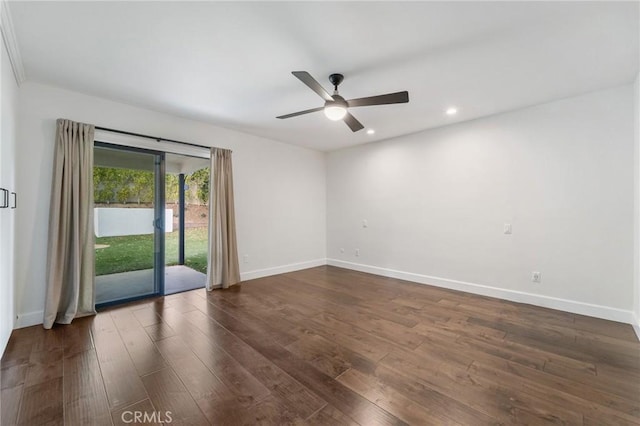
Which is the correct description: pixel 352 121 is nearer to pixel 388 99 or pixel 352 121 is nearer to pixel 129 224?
pixel 388 99

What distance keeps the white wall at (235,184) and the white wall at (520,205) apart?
4.69 ft

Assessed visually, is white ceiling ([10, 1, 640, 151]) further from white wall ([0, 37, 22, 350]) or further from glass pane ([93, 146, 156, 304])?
glass pane ([93, 146, 156, 304])

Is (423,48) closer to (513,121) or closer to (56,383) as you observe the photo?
(513,121)

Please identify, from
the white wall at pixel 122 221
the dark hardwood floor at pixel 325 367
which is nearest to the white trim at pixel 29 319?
the dark hardwood floor at pixel 325 367

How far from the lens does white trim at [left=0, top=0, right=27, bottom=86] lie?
1812 millimetres

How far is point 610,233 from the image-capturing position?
295 centimetres

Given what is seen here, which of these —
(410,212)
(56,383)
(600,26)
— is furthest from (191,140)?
(600,26)

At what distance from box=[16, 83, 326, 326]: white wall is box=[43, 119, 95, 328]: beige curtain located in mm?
158

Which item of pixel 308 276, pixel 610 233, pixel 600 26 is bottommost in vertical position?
pixel 308 276

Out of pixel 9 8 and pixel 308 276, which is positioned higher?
pixel 9 8

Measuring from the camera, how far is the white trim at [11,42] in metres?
1.81

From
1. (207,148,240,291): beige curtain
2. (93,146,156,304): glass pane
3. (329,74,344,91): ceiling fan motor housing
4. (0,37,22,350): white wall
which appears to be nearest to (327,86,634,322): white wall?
(329,74,344,91): ceiling fan motor housing

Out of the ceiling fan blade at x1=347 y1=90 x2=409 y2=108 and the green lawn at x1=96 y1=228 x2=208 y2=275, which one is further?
the green lawn at x1=96 y1=228 x2=208 y2=275

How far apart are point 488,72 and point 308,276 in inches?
159
